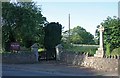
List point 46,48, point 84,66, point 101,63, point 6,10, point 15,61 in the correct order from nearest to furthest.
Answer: point 101,63 < point 84,66 < point 15,61 < point 6,10 < point 46,48

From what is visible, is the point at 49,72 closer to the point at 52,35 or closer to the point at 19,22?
the point at 19,22

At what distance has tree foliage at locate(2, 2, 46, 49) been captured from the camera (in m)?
36.4

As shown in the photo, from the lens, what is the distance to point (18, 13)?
37094 millimetres

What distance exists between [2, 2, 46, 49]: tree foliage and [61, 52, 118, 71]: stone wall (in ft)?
21.9

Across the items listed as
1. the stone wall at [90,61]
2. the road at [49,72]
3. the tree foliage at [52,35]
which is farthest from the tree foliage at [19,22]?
the road at [49,72]

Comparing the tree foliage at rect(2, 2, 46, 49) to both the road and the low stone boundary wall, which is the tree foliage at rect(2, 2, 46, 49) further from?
the road

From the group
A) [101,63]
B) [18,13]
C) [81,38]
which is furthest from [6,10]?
[81,38]

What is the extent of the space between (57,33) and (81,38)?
41.6m

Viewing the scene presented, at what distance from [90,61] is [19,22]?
14.0 m

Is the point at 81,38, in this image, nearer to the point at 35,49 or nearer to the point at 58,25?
the point at 58,25

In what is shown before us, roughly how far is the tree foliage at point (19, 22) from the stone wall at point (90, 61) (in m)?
6.69

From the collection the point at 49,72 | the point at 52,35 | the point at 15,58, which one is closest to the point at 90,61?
the point at 49,72

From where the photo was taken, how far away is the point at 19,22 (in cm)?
3725

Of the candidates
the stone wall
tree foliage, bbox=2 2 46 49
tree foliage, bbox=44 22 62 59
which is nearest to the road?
the stone wall
